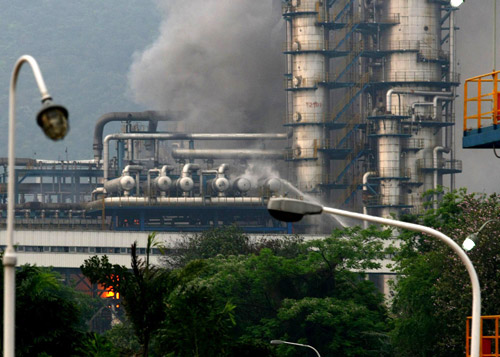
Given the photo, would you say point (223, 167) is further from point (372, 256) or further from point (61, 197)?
point (372, 256)

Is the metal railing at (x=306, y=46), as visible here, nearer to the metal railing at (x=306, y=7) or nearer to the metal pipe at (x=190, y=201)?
the metal railing at (x=306, y=7)

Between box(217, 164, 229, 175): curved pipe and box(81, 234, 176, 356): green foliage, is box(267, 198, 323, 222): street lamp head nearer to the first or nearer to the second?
box(81, 234, 176, 356): green foliage

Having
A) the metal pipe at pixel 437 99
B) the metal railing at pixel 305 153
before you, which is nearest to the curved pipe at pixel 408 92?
the metal pipe at pixel 437 99

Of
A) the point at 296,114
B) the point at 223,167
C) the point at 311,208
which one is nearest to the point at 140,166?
the point at 223,167

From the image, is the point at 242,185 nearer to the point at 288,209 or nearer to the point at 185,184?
the point at 185,184

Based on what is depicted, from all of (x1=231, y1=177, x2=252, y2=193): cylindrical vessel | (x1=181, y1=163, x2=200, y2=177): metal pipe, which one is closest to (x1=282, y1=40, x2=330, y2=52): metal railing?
(x1=231, y1=177, x2=252, y2=193): cylindrical vessel

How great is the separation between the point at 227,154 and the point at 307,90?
13.4 m

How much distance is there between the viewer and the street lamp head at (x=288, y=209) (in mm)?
15719

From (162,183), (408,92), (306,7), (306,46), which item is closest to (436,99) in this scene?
(408,92)

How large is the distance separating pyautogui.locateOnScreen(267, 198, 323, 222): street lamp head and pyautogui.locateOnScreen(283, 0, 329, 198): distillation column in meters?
95.5

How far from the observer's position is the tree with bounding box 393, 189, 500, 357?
47.8 meters

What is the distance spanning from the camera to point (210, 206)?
376ft

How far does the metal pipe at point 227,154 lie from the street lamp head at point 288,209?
101m

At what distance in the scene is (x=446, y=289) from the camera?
49.2 metres
